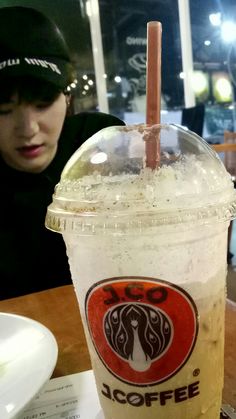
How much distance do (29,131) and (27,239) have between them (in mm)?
350

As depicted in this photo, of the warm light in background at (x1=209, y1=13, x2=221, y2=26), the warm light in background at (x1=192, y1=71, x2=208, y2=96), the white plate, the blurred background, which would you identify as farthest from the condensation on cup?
the warm light in background at (x1=209, y1=13, x2=221, y2=26)

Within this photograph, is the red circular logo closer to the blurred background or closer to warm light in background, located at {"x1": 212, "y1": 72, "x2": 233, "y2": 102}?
the blurred background

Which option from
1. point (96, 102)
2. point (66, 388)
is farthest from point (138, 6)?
point (66, 388)

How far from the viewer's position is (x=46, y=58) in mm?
1299

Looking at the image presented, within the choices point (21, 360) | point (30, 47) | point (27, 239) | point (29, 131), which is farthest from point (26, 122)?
point (21, 360)

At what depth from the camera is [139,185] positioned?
488 millimetres

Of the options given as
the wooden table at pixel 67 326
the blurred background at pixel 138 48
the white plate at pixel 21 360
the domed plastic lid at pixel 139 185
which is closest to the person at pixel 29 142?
the wooden table at pixel 67 326

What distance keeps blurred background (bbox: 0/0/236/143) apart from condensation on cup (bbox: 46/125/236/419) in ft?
15.8

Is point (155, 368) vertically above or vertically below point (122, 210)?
below

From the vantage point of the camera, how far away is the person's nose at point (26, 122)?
4.19 ft

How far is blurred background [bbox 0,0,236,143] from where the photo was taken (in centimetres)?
527

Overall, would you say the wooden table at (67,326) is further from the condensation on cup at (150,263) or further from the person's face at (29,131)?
the person's face at (29,131)

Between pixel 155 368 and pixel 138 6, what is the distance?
17.8 ft

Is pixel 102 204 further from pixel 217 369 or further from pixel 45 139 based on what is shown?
pixel 45 139
